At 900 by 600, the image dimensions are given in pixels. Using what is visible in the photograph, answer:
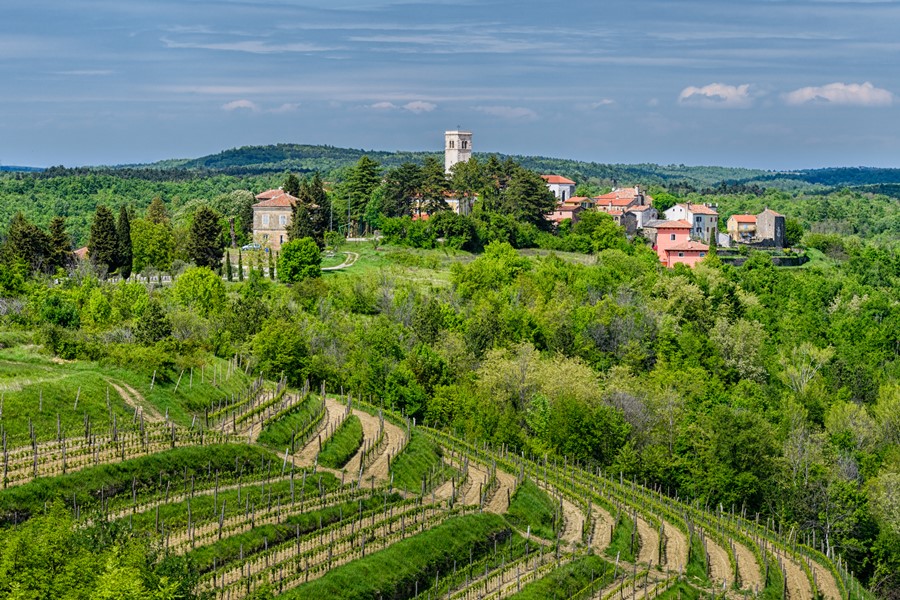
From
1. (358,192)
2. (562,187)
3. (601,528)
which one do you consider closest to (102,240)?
(358,192)

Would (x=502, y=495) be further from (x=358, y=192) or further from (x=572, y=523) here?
(x=358, y=192)

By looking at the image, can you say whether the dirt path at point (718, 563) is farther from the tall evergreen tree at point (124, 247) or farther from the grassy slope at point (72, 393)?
the tall evergreen tree at point (124, 247)

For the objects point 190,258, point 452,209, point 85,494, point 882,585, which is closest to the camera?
point 85,494

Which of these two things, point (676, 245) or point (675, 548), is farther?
point (676, 245)

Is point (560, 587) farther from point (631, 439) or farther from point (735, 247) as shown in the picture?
point (735, 247)

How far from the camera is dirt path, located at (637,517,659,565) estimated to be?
4722cm

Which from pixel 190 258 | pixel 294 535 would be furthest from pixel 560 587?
pixel 190 258

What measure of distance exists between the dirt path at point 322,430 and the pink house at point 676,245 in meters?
66.6

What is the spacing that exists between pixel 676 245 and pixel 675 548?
81152 millimetres

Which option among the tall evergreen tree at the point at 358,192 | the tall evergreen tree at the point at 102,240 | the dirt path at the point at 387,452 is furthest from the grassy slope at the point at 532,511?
the tall evergreen tree at the point at 358,192

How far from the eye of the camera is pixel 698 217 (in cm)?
14150

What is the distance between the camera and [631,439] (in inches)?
2579

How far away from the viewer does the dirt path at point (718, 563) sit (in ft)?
152

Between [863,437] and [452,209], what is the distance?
56.7 meters
